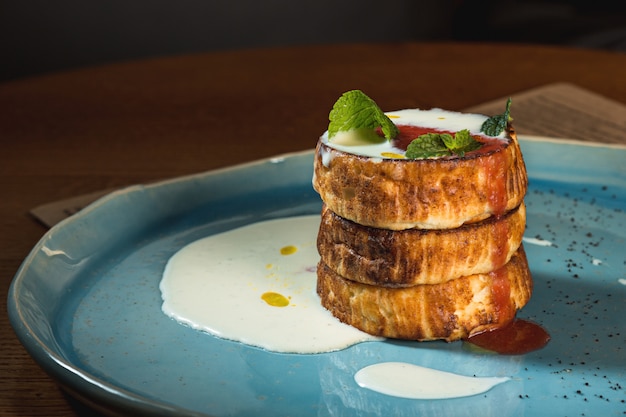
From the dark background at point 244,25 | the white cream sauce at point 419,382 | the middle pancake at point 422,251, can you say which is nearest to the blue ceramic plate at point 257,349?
the white cream sauce at point 419,382

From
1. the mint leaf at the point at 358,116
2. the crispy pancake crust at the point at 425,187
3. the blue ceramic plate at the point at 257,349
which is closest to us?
the blue ceramic plate at the point at 257,349

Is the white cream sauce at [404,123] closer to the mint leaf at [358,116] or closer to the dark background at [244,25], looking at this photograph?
the mint leaf at [358,116]

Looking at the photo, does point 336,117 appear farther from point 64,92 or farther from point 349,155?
point 64,92

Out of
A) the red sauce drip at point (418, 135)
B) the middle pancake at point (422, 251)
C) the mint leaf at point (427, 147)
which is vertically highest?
the mint leaf at point (427, 147)

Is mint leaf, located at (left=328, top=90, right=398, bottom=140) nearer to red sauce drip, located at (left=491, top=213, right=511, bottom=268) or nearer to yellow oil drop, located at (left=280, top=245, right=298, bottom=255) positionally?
red sauce drip, located at (left=491, top=213, right=511, bottom=268)

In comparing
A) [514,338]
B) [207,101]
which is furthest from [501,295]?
[207,101]

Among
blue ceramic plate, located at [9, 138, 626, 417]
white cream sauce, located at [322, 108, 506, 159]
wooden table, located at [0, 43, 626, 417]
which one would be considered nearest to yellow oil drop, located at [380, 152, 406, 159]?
white cream sauce, located at [322, 108, 506, 159]
